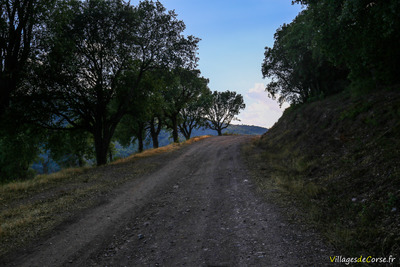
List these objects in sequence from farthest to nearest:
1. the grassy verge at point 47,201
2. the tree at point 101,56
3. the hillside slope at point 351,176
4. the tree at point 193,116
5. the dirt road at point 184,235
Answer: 1. the tree at point 193,116
2. the tree at point 101,56
3. the grassy verge at point 47,201
4. the hillside slope at point 351,176
5. the dirt road at point 184,235

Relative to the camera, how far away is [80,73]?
57.0ft

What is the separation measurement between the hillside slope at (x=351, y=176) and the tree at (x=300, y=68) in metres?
6.03

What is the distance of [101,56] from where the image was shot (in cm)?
1775

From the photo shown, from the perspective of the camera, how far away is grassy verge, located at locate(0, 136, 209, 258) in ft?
20.4

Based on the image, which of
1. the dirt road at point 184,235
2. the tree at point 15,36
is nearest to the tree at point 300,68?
the dirt road at point 184,235

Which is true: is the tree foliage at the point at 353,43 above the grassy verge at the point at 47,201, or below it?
above

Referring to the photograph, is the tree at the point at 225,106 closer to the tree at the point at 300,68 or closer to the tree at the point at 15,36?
the tree at the point at 300,68

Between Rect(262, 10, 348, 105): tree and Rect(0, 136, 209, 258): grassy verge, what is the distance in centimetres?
1468

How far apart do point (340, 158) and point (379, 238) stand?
207 inches

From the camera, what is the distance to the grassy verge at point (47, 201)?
620cm

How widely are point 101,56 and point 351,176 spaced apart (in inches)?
718

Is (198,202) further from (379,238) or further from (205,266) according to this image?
(379,238)

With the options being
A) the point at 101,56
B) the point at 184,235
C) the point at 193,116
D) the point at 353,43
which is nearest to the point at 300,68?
the point at 353,43

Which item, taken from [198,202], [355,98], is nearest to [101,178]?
[198,202]
